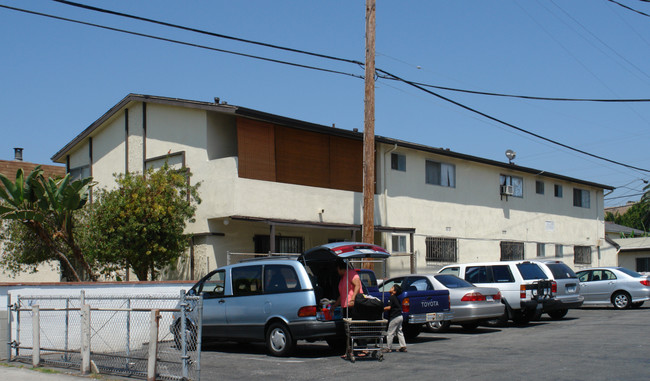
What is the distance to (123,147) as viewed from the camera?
80.5ft

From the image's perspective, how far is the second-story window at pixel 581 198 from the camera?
35844mm

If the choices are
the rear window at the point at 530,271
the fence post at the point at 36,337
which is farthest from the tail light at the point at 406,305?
the fence post at the point at 36,337

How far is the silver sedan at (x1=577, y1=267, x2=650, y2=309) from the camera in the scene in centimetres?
2252

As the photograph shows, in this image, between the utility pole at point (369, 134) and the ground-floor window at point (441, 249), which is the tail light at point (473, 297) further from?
the ground-floor window at point (441, 249)

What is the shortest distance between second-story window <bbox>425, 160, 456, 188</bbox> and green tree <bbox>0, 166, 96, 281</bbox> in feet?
42.8

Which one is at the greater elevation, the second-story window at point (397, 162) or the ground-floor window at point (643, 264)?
the second-story window at point (397, 162)

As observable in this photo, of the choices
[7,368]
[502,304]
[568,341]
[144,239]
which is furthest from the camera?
[144,239]

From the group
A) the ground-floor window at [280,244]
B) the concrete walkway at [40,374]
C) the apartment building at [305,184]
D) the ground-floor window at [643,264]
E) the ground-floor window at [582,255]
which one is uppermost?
the apartment building at [305,184]

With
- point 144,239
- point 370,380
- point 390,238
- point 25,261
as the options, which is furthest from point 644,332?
point 25,261

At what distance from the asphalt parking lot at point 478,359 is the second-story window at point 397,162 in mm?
10289

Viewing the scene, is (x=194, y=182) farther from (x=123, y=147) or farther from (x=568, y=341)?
(x=568, y=341)

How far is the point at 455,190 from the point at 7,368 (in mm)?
19782

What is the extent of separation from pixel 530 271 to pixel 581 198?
20.1m

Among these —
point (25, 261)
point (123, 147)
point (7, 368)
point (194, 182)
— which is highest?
point (123, 147)
